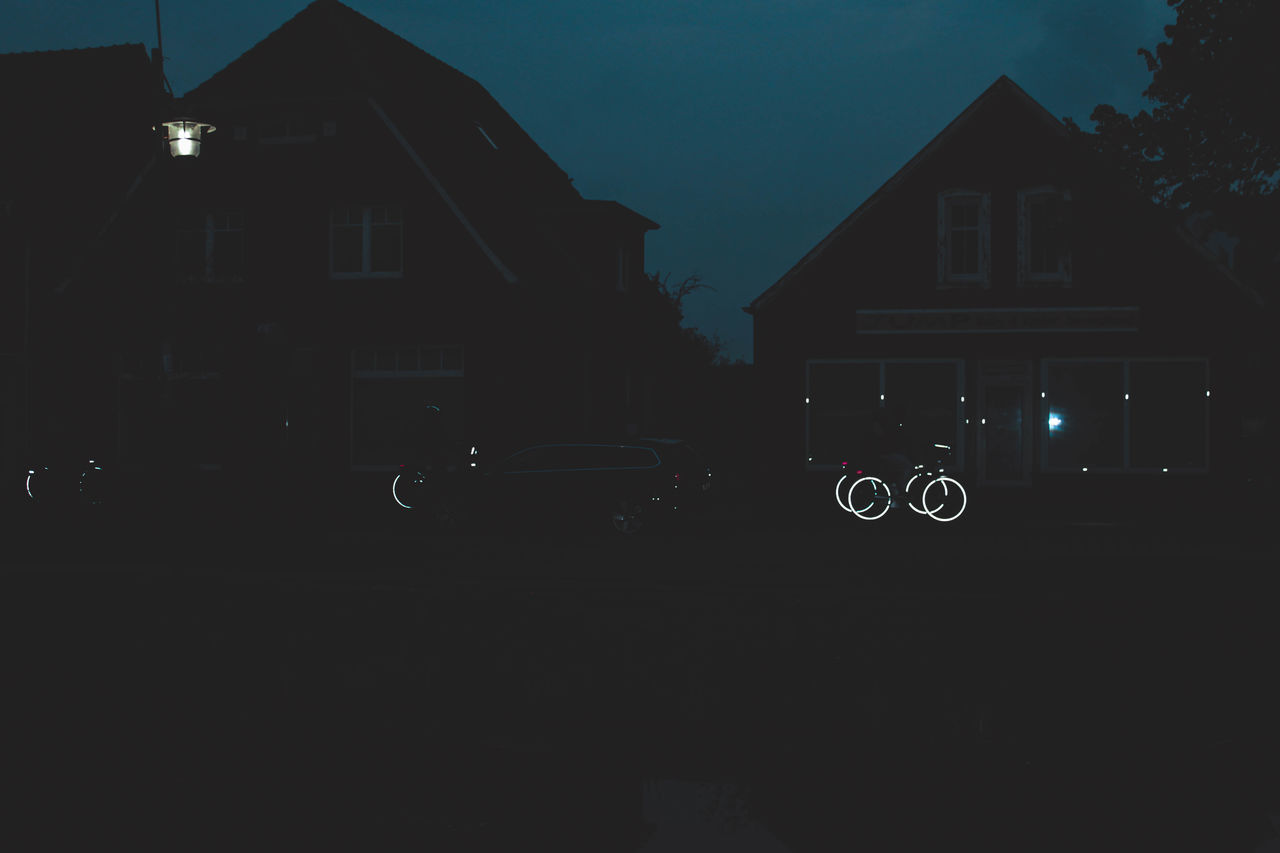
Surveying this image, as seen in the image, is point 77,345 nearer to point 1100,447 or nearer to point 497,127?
point 497,127

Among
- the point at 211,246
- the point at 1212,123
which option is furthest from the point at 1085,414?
the point at 211,246

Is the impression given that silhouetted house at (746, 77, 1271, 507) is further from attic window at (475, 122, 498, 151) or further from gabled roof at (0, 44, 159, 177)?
gabled roof at (0, 44, 159, 177)

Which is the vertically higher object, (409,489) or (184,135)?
(184,135)

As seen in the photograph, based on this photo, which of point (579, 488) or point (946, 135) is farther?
point (946, 135)

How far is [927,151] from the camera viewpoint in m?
26.1

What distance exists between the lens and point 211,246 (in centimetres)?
2923

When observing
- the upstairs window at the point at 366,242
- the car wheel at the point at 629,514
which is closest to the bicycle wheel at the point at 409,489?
the car wheel at the point at 629,514

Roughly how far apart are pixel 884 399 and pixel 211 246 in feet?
47.4

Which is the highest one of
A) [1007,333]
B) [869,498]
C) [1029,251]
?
[1029,251]

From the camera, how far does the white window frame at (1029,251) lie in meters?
26.2

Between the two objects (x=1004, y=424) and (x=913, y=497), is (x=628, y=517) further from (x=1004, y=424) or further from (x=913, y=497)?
(x=1004, y=424)

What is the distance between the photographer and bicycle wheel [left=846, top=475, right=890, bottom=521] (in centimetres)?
2145

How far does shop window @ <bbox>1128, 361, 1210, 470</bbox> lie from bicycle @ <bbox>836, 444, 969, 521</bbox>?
6353 mm

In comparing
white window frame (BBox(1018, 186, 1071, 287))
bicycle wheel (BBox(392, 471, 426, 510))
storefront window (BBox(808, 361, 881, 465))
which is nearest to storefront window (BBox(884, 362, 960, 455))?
storefront window (BBox(808, 361, 881, 465))
